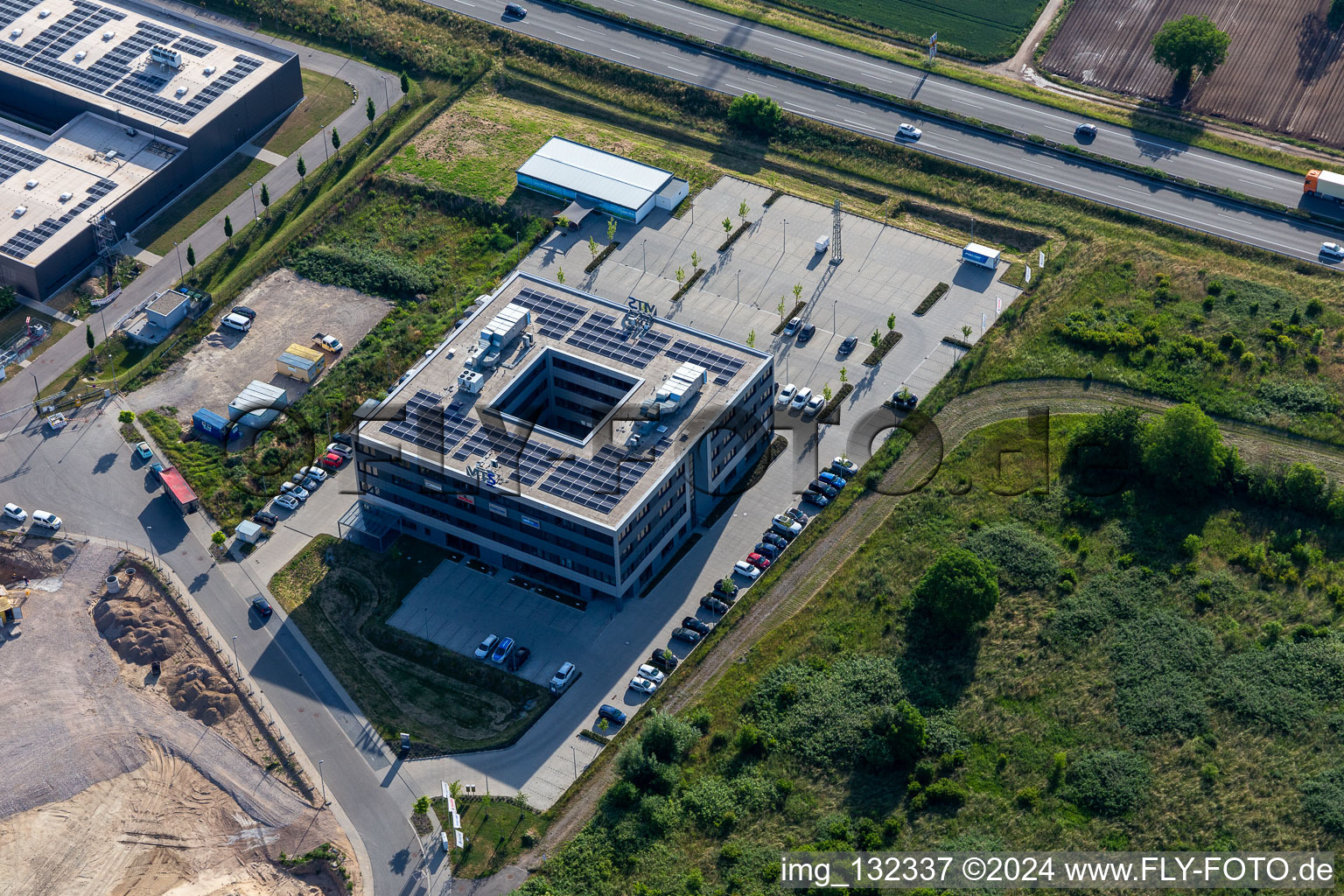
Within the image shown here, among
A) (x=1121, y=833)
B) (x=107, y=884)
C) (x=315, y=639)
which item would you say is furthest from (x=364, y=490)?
(x=1121, y=833)

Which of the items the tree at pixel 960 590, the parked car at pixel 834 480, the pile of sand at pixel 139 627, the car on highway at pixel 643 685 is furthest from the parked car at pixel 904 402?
the pile of sand at pixel 139 627

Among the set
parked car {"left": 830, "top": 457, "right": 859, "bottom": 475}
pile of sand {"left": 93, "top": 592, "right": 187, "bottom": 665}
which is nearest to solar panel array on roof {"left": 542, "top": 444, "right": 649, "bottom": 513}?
parked car {"left": 830, "top": 457, "right": 859, "bottom": 475}

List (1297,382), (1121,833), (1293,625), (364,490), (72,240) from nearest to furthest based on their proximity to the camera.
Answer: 1. (1121,833)
2. (1293,625)
3. (364,490)
4. (1297,382)
5. (72,240)

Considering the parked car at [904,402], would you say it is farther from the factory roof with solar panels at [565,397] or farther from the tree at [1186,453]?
the tree at [1186,453]

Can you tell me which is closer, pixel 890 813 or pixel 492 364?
pixel 890 813

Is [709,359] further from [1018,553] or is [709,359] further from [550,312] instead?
[1018,553]

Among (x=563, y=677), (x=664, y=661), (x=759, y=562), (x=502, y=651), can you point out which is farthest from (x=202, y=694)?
(x=759, y=562)

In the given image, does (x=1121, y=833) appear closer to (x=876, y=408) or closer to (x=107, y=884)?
(x=876, y=408)
